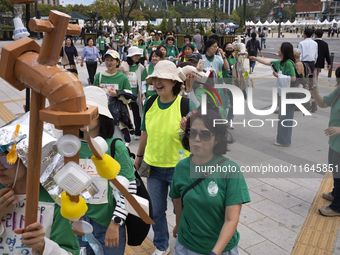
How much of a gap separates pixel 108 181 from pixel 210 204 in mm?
795

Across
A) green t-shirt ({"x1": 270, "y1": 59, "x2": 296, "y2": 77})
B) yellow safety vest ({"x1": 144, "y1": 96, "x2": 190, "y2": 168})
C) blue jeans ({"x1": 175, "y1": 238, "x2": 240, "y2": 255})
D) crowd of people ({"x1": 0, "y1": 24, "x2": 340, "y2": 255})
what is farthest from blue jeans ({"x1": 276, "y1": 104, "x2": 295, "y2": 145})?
blue jeans ({"x1": 175, "y1": 238, "x2": 240, "y2": 255})

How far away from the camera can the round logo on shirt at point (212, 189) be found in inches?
88.0

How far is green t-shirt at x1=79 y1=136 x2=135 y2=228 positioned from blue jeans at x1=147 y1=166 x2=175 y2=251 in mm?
991

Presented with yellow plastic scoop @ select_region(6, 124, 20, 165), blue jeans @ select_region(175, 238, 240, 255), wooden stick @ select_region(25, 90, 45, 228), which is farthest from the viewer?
blue jeans @ select_region(175, 238, 240, 255)

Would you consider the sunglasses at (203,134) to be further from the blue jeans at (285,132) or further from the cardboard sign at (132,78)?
the blue jeans at (285,132)

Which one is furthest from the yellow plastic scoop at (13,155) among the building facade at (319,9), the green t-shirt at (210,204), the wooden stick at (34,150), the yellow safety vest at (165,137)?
the building facade at (319,9)

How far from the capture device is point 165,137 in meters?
3.41

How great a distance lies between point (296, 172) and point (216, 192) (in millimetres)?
4250

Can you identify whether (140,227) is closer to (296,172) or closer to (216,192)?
(216,192)

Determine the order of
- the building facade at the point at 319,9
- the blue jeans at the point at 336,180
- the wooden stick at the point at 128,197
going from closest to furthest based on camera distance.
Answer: the wooden stick at the point at 128,197 → the blue jeans at the point at 336,180 → the building facade at the point at 319,9

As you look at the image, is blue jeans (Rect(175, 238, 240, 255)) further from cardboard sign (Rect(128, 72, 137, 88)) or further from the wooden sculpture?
cardboard sign (Rect(128, 72, 137, 88))

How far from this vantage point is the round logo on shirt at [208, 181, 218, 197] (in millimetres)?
2236

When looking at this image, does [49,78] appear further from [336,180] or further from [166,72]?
[336,180]

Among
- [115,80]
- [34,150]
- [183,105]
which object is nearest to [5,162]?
[34,150]
